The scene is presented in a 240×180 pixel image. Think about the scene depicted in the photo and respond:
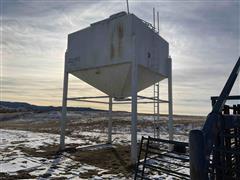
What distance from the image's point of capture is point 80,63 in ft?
36.5

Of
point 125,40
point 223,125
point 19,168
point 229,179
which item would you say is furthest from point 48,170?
point 223,125

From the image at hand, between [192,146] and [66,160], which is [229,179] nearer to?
[192,146]

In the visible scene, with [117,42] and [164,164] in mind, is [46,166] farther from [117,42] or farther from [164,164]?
[117,42]

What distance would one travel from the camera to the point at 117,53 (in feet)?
31.3

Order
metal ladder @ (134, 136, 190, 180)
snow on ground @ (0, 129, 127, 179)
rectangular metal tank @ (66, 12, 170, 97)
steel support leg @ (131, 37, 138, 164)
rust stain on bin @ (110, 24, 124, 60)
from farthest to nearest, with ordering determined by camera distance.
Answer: rust stain on bin @ (110, 24, 124, 60)
rectangular metal tank @ (66, 12, 170, 97)
steel support leg @ (131, 37, 138, 164)
snow on ground @ (0, 129, 127, 179)
metal ladder @ (134, 136, 190, 180)

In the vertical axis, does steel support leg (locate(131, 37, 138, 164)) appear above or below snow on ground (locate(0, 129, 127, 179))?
above

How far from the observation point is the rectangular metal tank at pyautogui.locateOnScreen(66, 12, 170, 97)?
9328 millimetres

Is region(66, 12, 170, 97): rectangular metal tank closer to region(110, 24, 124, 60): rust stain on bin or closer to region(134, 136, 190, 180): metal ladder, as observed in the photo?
region(110, 24, 124, 60): rust stain on bin

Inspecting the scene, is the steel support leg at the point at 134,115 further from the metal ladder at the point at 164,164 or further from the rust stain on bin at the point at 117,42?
the rust stain on bin at the point at 117,42

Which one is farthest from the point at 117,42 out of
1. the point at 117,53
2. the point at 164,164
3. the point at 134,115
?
the point at 164,164

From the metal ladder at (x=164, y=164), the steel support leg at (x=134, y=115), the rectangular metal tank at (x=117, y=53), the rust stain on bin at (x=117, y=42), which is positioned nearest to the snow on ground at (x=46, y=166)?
the metal ladder at (x=164, y=164)

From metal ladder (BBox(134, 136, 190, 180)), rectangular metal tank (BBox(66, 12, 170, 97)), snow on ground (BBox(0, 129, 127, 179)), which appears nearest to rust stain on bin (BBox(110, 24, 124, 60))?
rectangular metal tank (BBox(66, 12, 170, 97))

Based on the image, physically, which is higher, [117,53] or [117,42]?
[117,42]

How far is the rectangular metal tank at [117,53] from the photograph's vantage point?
933 cm
